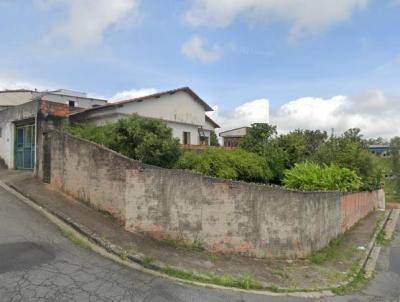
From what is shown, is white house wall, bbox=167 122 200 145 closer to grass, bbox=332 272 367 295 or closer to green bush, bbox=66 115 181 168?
green bush, bbox=66 115 181 168

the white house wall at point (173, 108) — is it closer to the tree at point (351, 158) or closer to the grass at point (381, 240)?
the tree at point (351, 158)

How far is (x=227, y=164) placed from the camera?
1133 centimetres

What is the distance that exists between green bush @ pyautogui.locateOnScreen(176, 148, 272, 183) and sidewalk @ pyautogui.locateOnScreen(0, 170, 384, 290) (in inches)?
120

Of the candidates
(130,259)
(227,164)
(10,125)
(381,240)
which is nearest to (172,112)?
(10,125)

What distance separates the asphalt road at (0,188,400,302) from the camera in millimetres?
4863

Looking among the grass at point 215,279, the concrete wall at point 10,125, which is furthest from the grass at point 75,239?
the concrete wall at point 10,125

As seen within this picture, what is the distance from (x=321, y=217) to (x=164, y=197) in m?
4.50

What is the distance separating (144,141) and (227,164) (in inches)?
133

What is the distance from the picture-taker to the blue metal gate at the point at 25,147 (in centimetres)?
1343

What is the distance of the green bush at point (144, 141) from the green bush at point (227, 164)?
2.68 ft

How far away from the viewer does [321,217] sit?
920 centimetres

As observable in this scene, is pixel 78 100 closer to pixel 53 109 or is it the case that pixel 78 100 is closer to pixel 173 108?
pixel 173 108

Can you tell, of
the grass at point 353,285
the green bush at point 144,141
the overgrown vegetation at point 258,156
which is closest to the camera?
the grass at point 353,285

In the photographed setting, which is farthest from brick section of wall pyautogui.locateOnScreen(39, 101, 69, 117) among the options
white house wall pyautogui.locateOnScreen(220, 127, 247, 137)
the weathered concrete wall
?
white house wall pyautogui.locateOnScreen(220, 127, 247, 137)
